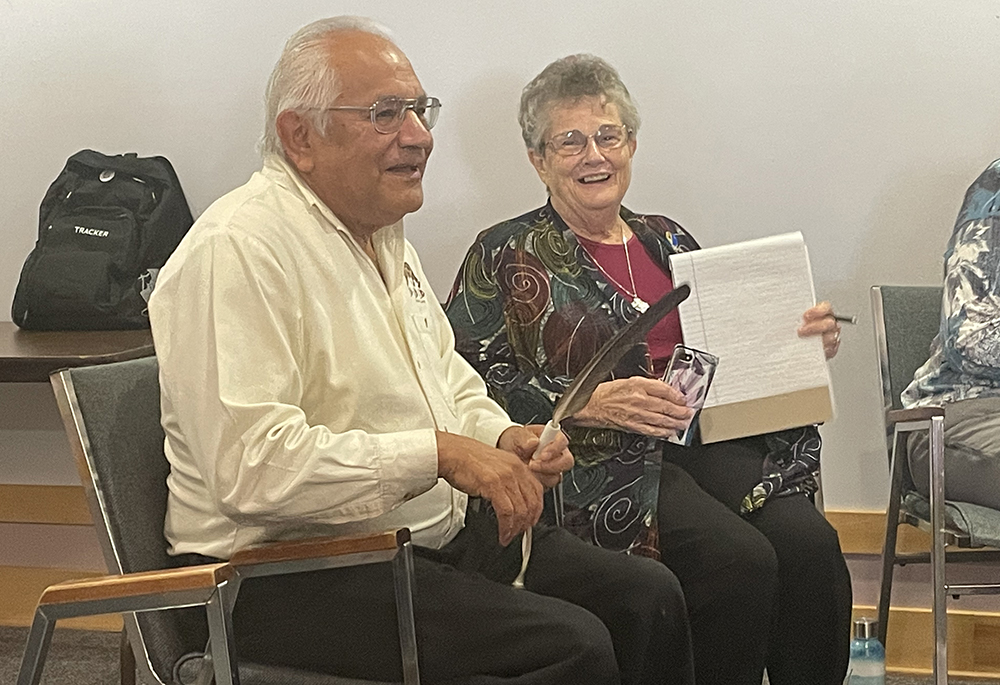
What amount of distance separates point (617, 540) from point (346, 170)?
0.79 m

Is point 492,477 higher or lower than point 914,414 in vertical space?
higher

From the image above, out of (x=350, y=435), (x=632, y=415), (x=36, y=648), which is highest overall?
(x=350, y=435)

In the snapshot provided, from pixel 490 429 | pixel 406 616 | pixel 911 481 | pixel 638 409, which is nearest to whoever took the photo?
pixel 406 616

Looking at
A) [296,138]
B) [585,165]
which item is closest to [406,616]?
[296,138]

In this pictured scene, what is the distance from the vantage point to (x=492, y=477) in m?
1.54

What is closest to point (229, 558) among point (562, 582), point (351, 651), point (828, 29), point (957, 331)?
point (351, 651)

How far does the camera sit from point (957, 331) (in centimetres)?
232

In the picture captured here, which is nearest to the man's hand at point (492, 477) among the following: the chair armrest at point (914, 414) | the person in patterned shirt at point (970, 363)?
the chair armrest at point (914, 414)

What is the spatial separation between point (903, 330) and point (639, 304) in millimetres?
627

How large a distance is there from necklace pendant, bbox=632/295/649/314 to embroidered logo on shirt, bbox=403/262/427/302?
1.45 feet

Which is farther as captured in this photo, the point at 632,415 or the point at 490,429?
the point at 632,415

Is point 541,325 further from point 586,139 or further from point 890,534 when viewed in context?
point 890,534

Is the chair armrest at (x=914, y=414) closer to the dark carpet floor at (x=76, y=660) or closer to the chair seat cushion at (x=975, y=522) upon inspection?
the chair seat cushion at (x=975, y=522)

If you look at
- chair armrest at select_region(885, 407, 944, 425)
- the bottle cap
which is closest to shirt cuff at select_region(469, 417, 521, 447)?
chair armrest at select_region(885, 407, 944, 425)
